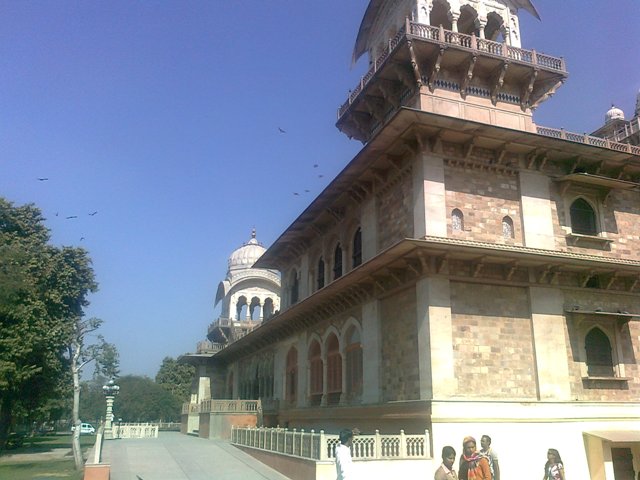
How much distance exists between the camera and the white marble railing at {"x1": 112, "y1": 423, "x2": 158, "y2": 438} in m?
29.2

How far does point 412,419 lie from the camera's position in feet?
47.5

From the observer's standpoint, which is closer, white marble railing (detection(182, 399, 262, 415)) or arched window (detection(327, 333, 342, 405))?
arched window (detection(327, 333, 342, 405))

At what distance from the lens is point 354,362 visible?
1897 centimetres

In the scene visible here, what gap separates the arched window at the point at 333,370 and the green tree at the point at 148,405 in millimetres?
55009

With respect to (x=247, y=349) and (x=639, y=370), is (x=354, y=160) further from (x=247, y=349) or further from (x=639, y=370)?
(x=247, y=349)

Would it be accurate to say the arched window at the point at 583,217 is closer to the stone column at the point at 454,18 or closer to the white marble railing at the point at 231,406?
the stone column at the point at 454,18

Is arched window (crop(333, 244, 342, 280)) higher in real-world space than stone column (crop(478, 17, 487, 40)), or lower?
lower

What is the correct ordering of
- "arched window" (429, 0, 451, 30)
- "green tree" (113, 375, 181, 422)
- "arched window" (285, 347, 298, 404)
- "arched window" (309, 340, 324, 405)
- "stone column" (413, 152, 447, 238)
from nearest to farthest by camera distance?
"stone column" (413, 152, 447, 238) → "arched window" (429, 0, 451, 30) → "arched window" (309, 340, 324, 405) → "arched window" (285, 347, 298, 404) → "green tree" (113, 375, 181, 422)

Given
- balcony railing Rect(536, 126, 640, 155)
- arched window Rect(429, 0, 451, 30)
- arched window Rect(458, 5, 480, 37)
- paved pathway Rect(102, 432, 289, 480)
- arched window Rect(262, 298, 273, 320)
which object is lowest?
paved pathway Rect(102, 432, 289, 480)

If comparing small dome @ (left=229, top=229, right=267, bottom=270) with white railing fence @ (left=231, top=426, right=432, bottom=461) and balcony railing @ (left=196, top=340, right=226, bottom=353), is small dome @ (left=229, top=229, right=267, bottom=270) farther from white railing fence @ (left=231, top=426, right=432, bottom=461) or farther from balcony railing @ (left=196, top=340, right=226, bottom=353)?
white railing fence @ (left=231, top=426, right=432, bottom=461)

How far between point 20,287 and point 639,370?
2548cm

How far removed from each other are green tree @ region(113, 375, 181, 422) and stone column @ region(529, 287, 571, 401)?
206ft

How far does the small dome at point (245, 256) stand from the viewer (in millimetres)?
45688

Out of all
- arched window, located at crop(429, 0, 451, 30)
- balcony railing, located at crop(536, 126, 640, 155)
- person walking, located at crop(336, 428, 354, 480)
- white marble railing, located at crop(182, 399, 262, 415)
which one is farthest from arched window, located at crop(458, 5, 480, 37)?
white marble railing, located at crop(182, 399, 262, 415)
